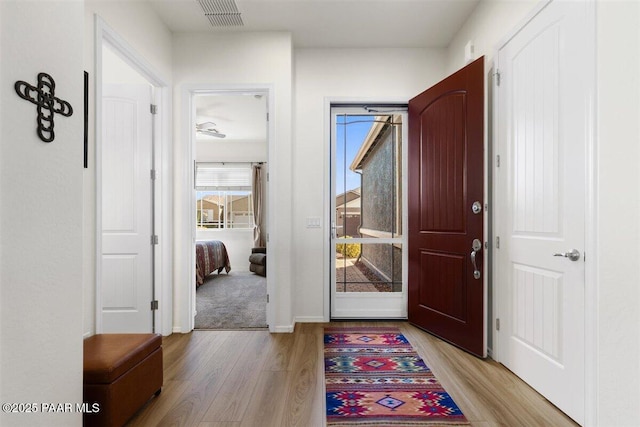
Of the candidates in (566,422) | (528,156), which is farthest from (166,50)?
(566,422)

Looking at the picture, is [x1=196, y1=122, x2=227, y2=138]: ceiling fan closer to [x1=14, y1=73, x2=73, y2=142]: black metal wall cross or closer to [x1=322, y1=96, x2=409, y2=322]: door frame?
[x1=322, y1=96, x2=409, y2=322]: door frame

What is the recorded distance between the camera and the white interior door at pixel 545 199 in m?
1.77

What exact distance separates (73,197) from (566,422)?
8.56 ft

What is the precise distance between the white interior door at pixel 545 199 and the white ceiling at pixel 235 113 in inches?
121

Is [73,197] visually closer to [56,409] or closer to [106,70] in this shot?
[56,409]

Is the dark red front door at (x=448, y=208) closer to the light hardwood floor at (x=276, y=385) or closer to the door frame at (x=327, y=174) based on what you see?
the light hardwood floor at (x=276, y=385)

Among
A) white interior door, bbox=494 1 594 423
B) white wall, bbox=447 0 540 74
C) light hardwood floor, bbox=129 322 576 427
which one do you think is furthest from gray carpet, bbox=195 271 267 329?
white wall, bbox=447 0 540 74

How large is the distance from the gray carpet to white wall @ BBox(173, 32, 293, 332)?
418 millimetres

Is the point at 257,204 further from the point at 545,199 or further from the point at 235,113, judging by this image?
the point at 545,199

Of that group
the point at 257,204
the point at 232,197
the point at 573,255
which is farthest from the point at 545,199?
the point at 232,197

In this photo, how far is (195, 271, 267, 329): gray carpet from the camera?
3529 millimetres

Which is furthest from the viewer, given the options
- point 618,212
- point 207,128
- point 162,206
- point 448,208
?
point 207,128

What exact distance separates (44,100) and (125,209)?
1.88 m

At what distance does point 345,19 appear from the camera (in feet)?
9.91
